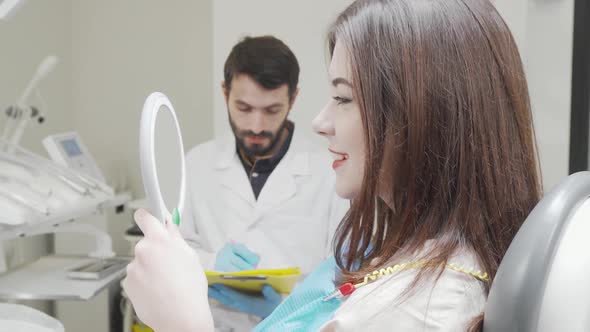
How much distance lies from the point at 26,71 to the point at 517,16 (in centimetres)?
215

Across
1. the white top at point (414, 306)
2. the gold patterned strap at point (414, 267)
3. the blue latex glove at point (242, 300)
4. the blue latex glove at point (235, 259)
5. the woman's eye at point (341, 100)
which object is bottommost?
the blue latex glove at point (242, 300)

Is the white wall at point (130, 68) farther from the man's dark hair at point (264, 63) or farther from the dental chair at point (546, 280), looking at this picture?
the dental chair at point (546, 280)

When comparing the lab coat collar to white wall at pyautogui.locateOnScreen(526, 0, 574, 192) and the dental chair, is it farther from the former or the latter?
the dental chair

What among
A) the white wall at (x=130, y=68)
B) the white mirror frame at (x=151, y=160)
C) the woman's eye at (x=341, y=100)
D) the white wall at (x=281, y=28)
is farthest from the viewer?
the white wall at (x=130, y=68)

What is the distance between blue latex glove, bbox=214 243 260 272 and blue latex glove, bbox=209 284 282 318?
8cm

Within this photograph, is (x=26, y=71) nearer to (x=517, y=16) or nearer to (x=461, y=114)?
(x=517, y=16)

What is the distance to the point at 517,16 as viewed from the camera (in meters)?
1.99

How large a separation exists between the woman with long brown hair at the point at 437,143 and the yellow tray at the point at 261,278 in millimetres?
718

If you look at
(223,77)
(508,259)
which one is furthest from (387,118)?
(223,77)

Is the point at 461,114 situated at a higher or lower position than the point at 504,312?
higher

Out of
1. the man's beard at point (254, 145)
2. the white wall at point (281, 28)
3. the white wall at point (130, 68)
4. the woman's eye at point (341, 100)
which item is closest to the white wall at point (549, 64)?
the white wall at point (281, 28)

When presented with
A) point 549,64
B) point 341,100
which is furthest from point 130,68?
point 341,100

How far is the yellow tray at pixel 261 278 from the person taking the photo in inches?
59.9

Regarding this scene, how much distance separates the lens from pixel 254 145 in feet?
6.64
